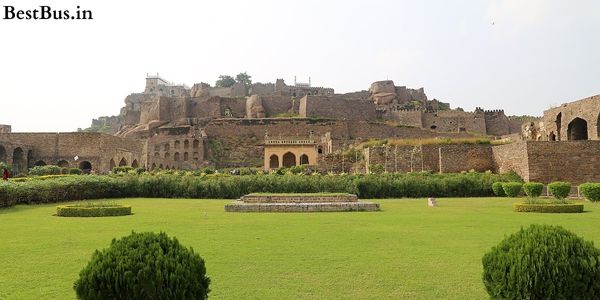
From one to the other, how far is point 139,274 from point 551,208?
46.8 ft

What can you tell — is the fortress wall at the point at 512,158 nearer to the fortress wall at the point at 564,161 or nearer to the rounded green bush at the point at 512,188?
the fortress wall at the point at 564,161

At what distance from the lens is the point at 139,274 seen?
15.4 feet

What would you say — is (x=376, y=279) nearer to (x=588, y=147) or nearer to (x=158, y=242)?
(x=158, y=242)

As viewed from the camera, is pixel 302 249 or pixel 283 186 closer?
pixel 302 249

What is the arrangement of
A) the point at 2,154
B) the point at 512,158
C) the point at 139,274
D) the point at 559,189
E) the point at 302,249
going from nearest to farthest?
the point at 139,274 < the point at 302,249 < the point at 559,189 < the point at 512,158 < the point at 2,154

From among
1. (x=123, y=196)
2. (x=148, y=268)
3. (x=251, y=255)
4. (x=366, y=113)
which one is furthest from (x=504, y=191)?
(x=366, y=113)

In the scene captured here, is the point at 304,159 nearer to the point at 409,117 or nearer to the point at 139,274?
the point at 409,117

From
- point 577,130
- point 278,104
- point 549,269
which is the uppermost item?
point 278,104

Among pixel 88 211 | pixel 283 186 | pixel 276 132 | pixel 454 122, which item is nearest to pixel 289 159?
pixel 276 132

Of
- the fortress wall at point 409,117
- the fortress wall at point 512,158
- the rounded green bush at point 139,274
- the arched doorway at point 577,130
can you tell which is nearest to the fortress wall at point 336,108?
the fortress wall at point 409,117

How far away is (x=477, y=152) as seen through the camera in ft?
105

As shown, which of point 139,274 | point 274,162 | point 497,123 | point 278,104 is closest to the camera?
point 139,274

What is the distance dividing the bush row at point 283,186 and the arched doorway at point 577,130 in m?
6.91

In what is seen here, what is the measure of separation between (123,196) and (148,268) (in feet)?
75.1
